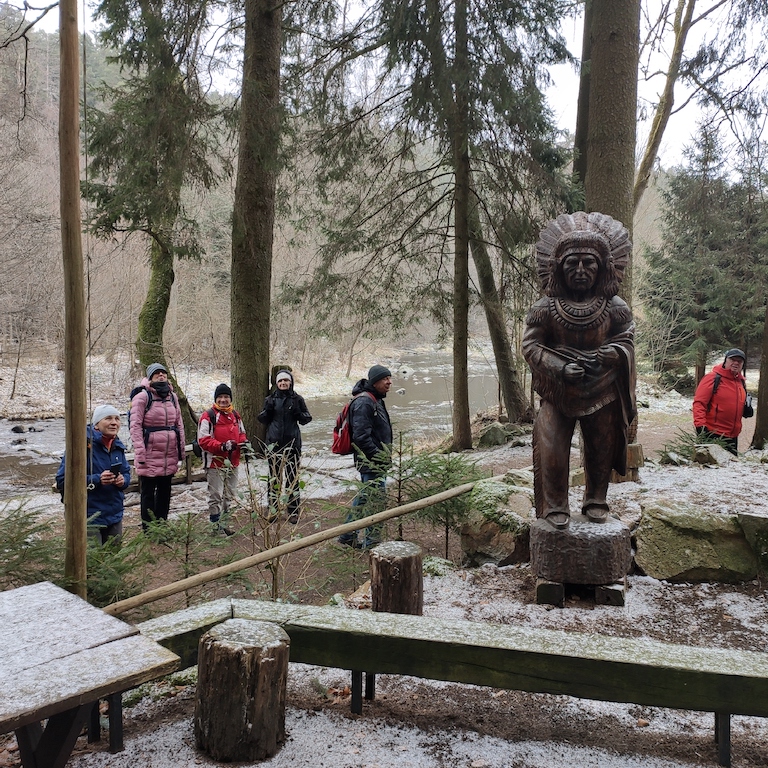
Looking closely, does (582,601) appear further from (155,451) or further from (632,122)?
(632,122)

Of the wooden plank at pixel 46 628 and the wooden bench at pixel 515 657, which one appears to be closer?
the wooden plank at pixel 46 628

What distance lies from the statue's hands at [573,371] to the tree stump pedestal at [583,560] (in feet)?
3.39

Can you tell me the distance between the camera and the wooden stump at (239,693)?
2.38m

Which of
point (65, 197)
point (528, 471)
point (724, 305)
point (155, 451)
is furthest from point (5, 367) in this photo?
point (724, 305)

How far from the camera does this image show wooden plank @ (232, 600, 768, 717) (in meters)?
2.49

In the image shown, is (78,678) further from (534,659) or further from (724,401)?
(724,401)

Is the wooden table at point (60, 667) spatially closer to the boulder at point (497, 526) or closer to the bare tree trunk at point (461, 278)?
the boulder at point (497, 526)

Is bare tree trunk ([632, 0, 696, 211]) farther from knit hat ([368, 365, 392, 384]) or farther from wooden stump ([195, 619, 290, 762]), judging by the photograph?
wooden stump ([195, 619, 290, 762])

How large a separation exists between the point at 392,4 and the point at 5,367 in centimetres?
1816

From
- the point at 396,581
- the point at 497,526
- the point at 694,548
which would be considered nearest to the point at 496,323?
the point at 497,526

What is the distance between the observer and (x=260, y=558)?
12.3 ft

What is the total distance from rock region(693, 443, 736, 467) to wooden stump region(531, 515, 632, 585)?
3844 mm

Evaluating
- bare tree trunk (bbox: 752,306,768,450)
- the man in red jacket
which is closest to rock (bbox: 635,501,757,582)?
the man in red jacket

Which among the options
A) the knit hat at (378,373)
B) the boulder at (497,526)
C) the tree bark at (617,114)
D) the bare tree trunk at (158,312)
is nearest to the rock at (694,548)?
the boulder at (497,526)
